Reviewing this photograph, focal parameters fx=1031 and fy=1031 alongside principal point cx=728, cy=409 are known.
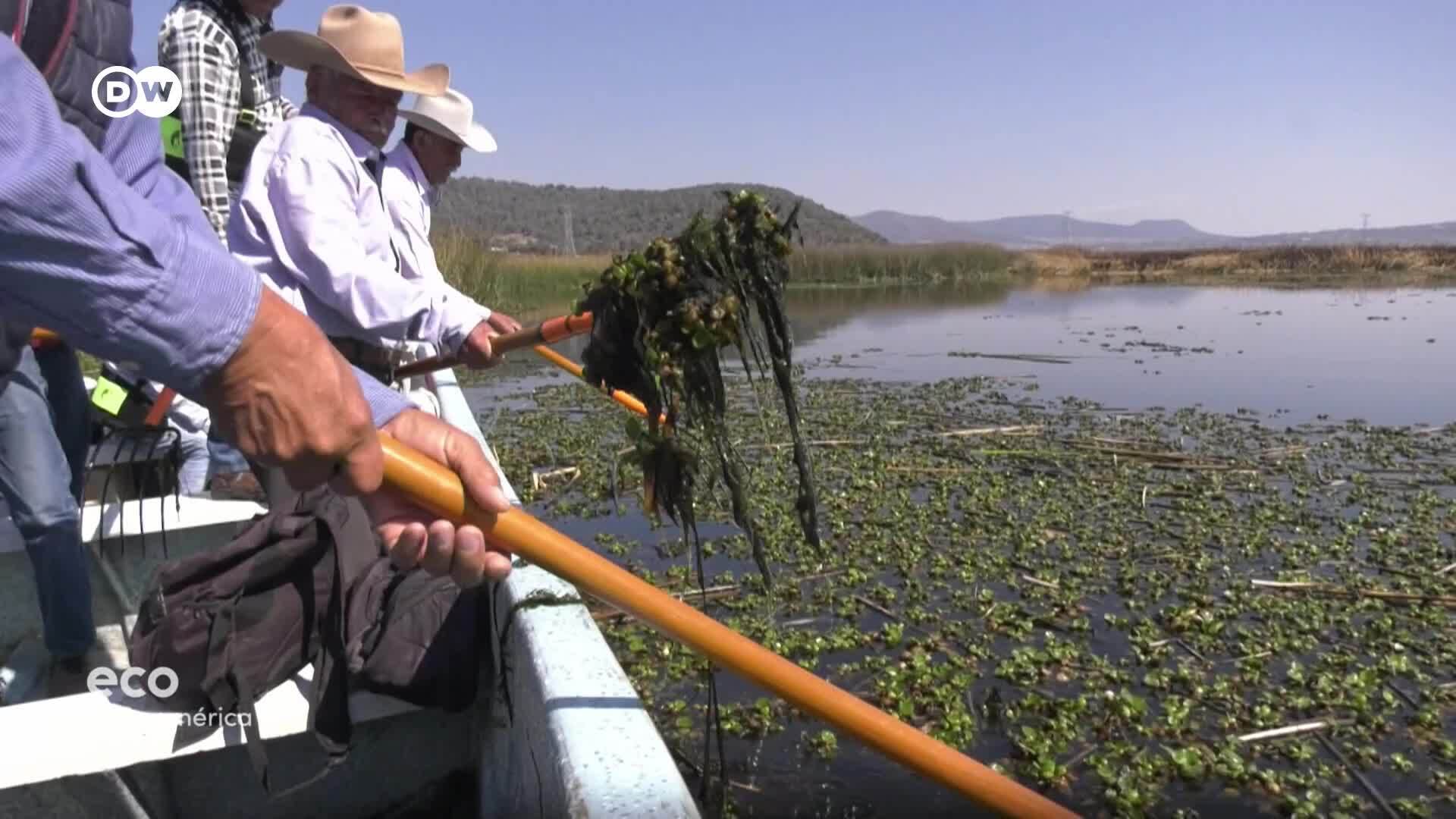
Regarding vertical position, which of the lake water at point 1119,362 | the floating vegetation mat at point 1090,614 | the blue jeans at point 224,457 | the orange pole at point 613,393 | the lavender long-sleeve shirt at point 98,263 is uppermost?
the lavender long-sleeve shirt at point 98,263

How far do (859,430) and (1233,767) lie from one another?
5.96m

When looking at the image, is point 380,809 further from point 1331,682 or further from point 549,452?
point 549,452

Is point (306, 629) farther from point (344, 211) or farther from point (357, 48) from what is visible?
point (357, 48)

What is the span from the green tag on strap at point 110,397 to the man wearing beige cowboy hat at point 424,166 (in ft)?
4.47

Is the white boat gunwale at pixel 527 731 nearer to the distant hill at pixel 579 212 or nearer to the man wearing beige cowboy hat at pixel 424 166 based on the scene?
the man wearing beige cowboy hat at pixel 424 166

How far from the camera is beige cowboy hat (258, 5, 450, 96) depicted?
3436 mm

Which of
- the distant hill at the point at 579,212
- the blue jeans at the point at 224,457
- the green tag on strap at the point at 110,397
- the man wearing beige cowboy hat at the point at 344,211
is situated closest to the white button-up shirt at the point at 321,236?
the man wearing beige cowboy hat at the point at 344,211

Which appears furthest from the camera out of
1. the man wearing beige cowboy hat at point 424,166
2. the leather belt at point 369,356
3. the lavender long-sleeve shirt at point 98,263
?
the man wearing beige cowboy hat at point 424,166

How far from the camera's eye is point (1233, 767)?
3434 mm

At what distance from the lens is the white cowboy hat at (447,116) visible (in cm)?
402

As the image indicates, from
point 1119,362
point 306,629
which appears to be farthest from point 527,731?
point 1119,362

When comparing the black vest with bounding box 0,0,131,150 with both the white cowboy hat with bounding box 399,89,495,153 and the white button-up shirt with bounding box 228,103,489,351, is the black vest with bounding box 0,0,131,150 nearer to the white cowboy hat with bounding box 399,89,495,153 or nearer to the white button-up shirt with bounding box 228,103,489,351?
the white button-up shirt with bounding box 228,103,489,351

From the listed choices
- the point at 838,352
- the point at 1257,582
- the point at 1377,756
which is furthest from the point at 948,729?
the point at 838,352

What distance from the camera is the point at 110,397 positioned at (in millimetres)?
4109
